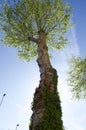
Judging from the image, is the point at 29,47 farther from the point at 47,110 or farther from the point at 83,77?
the point at 47,110

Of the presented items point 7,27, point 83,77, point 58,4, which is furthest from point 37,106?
point 83,77

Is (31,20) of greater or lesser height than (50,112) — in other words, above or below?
above

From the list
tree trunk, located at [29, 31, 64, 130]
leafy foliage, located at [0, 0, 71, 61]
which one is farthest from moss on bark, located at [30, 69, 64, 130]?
leafy foliage, located at [0, 0, 71, 61]

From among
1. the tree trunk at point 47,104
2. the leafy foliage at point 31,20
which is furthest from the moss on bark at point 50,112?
the leafy foliage at point 31,20

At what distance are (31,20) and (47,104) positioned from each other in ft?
43.7

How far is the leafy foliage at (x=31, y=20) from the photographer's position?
2355 centimetres

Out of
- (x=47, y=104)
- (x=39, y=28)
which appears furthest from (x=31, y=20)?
(x=47, y=104)

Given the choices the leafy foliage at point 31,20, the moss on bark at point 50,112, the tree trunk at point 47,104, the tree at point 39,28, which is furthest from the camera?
the leafy foliage at point 31,20

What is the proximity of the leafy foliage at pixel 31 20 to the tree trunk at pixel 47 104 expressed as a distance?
8074 mm

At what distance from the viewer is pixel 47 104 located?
13195 millimetres

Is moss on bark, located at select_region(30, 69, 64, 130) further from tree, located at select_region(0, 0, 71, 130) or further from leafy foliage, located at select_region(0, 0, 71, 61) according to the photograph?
leafy foliage, located at select_region(0, 0, 71, 61)

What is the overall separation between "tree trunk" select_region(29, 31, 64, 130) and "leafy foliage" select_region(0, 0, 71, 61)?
8074 millimetres

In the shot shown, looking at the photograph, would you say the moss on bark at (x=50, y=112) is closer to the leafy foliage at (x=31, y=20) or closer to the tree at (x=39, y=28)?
the tree at (x=39, y=28)

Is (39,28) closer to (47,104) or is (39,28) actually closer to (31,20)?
(31,20)
